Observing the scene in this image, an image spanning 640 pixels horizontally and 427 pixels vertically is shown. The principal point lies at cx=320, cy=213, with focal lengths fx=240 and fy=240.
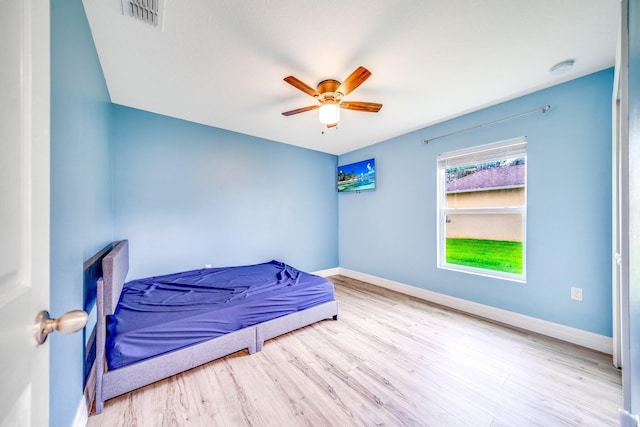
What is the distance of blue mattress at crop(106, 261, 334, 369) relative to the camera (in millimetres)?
1709

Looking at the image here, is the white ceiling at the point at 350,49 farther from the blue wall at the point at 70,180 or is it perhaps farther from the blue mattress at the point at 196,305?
the blue mattress at the point at 196,305

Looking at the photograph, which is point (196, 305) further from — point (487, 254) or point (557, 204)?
point (557, 204)

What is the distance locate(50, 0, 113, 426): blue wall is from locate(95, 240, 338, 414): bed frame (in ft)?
0.34

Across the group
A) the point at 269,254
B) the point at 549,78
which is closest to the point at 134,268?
the point at 269,254

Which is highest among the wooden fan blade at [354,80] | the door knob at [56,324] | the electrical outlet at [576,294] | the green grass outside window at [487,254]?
the wooden fan blade at [354,80]

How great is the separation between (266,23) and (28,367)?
1997 millimetres

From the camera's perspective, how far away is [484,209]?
2.95m

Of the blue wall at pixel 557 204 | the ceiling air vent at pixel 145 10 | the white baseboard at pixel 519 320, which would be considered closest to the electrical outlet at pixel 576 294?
the blue wall at pixel 557 204

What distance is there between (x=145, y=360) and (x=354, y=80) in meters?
2.62

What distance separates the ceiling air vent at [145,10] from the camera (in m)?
1.46

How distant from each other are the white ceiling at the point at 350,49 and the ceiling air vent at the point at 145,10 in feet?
0.14

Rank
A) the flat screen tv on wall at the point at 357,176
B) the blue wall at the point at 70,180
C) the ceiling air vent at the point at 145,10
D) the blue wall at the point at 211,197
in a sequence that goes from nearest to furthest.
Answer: the blue wall at the point at 70,180 < the ceiling air vent at the point at 145,10 < the blue wall at the point at 211,197 < the flat screen tv on wall at the point at 357,176

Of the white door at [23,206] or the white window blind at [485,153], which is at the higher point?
the white window blind at [485,153]

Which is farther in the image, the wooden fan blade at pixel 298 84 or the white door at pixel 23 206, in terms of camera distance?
the wooden fan blade at pixel 298 84
